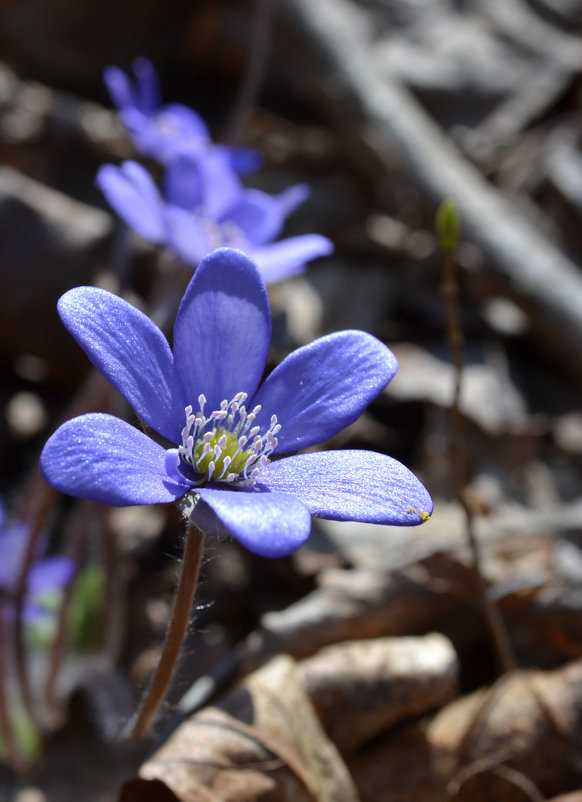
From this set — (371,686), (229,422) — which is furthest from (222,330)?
(371,686)

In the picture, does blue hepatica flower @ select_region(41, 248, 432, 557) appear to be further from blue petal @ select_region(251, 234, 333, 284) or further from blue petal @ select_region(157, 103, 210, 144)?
blue petal @ select_region(157, 103, 210, 144)

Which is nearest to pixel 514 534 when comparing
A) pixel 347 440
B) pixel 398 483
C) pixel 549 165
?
pixel 347 440

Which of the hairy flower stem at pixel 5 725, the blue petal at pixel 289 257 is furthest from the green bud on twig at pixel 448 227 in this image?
the hairy flower stem at pixel 5 725

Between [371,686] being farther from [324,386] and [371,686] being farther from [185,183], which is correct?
[185,183]

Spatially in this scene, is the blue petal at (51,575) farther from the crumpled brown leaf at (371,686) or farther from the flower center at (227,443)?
the flower center at (227,443)

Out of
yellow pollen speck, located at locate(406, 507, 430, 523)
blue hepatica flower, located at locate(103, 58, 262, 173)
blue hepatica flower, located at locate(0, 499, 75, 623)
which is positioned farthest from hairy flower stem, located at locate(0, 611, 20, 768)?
blue hepatica flower, located at locate(103, 58, 262, 173)

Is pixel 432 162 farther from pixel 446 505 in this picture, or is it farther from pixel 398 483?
pixel 398 483
